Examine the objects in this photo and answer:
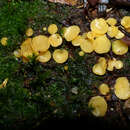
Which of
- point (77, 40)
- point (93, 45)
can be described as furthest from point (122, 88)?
point (77, 40)

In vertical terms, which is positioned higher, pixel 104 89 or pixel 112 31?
pixel 112 31

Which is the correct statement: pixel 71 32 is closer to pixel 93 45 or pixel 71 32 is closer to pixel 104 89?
pixel 93 45

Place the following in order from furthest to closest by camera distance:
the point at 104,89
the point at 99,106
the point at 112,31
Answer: the point at 112,31 → the point at 104,89 → the point at 99,106

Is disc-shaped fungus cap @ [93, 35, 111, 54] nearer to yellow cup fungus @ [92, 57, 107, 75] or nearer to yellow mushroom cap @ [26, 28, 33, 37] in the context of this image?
yellow cup fungus @ [92, 57, 107, 75]

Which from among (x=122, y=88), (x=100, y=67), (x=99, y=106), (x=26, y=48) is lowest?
(x=99, y=106)

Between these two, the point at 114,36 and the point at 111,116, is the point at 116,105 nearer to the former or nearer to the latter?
the point at 111,116

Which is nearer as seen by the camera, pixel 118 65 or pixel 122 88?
pixel 122 88

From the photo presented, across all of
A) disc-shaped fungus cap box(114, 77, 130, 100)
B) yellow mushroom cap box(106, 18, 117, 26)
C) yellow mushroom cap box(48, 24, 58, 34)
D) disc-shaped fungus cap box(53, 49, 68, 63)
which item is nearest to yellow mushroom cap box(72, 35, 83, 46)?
disc-shaped fungus cap box(53, 49, 68, 63)
